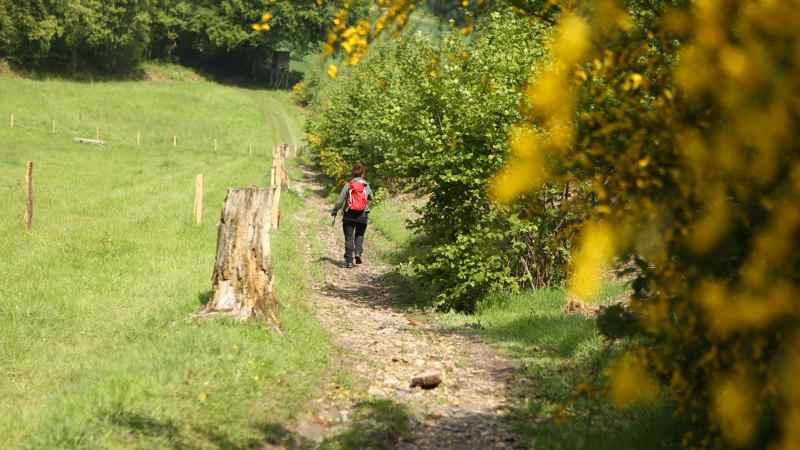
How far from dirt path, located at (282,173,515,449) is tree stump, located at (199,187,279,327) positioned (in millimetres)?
1328

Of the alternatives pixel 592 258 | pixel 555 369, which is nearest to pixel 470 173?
pixel 555 369

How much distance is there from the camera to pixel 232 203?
11.0 m

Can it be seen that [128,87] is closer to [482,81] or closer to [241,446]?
[482,81]

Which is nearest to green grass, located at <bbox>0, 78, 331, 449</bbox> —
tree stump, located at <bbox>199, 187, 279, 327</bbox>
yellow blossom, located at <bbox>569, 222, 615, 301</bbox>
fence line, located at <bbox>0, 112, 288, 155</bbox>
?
tree stump, located at <bbox>199, 187, 279, 327</bbox>

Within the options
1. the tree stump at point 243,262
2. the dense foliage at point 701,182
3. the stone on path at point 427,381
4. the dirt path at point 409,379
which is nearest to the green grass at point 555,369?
the dirt path at point 409,379

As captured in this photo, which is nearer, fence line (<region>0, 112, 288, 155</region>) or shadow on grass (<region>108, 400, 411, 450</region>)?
shadow on grass (<region>108, 400, 411, 450</region>)

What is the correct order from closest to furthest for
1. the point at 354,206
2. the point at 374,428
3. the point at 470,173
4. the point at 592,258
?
the point at 592,258, the point at 374,428, the point at 470,173, the point at 354,206

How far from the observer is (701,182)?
3914 millimetres

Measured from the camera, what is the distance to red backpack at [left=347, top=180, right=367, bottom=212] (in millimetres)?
19266

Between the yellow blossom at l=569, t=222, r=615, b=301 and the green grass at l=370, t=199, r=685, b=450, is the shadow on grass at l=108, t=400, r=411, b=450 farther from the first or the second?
the yellow blossom at l=569, t=222, r=615, b=301

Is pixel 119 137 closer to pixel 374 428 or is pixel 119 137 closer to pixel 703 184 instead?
pixel 374 428

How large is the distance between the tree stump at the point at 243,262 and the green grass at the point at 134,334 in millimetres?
388

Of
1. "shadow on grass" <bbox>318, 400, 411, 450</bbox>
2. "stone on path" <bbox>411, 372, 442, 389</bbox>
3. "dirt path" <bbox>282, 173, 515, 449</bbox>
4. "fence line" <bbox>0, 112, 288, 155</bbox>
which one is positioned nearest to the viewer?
"shadow on grass" <bbox>318, 400, 411, 450</bbox>

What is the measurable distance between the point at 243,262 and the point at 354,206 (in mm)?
8619
